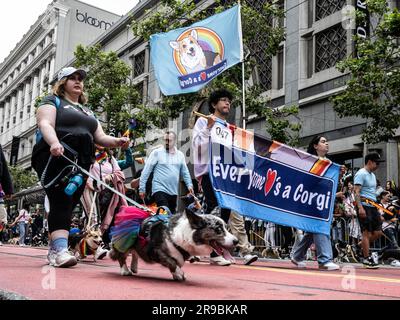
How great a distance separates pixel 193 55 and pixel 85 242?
6.28 m

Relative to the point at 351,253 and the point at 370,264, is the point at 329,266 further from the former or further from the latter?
the point at 351,253

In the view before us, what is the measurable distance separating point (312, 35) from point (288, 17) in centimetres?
157

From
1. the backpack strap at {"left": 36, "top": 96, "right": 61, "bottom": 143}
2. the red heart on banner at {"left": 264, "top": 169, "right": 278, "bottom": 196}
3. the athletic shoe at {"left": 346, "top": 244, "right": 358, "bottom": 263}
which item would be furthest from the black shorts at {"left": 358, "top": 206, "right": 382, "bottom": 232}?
the backpack strap at {"left": 36, "top": 96, "right": 61, "bottom": 143}

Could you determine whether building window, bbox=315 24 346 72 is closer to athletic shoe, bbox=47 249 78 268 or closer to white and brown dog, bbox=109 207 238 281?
athletic shoe, bbox=47 249 78 268

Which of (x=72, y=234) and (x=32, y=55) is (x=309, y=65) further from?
(x=32, y=55)

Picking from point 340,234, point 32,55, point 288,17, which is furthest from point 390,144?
point 32,55

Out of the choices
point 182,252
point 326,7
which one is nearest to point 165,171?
point 182,252

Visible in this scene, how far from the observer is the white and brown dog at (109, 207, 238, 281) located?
11.7 ft

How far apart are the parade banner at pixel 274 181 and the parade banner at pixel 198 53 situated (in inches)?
195

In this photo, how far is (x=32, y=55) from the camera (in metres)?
58.8

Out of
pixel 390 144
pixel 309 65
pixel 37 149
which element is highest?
pixel 309 65

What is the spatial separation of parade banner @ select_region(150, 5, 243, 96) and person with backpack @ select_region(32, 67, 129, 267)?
665 centimetres

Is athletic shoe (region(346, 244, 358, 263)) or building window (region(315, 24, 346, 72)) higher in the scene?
building window (region(315, 24, 346, 72))

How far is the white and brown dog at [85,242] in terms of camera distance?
21.1 ft
